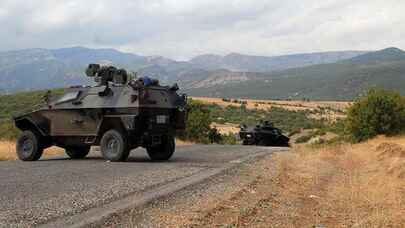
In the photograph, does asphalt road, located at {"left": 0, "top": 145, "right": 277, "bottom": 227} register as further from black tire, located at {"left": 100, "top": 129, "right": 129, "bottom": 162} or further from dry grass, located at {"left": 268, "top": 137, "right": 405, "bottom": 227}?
dry grass, located at {"left": 268, "top": 137, "right": 405, "bottom": 227}

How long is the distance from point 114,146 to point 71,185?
6.32m

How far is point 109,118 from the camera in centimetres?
1834

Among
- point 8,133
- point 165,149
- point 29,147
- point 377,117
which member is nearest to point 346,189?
point 165,149

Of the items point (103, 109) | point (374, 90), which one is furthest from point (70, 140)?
point (374, 90)

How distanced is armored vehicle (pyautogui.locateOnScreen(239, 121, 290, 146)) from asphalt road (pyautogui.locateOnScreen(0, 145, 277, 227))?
17850mm

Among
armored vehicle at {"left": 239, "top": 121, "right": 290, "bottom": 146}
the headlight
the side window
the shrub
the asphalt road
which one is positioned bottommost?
the shrub

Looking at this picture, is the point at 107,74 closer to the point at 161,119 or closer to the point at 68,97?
the point at 68,97

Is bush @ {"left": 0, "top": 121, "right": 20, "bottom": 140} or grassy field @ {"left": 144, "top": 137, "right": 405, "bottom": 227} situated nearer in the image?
grassy field @ {"left": 144, "top": 137, "right": 405, "bottom": 227}

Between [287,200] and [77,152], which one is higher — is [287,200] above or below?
above

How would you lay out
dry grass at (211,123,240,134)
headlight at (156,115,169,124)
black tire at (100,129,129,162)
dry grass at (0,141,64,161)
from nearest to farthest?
black tire at (100,129,129,162) → headlight at (156,115,169,124) → dry grass at (0,141,64,161) → dry grass at (211,123,240,134)

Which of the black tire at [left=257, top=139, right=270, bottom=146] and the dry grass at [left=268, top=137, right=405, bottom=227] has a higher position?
the dry grass at [left=268, top=137, right=405, bottom=227]

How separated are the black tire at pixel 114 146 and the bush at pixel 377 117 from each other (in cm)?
2041

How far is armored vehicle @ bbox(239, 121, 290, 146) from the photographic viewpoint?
36156 millimetres

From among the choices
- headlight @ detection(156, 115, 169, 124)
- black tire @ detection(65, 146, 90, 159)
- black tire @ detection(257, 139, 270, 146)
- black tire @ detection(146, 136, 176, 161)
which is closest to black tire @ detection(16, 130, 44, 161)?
black tire @ detection(65, 146, 90, 159)
